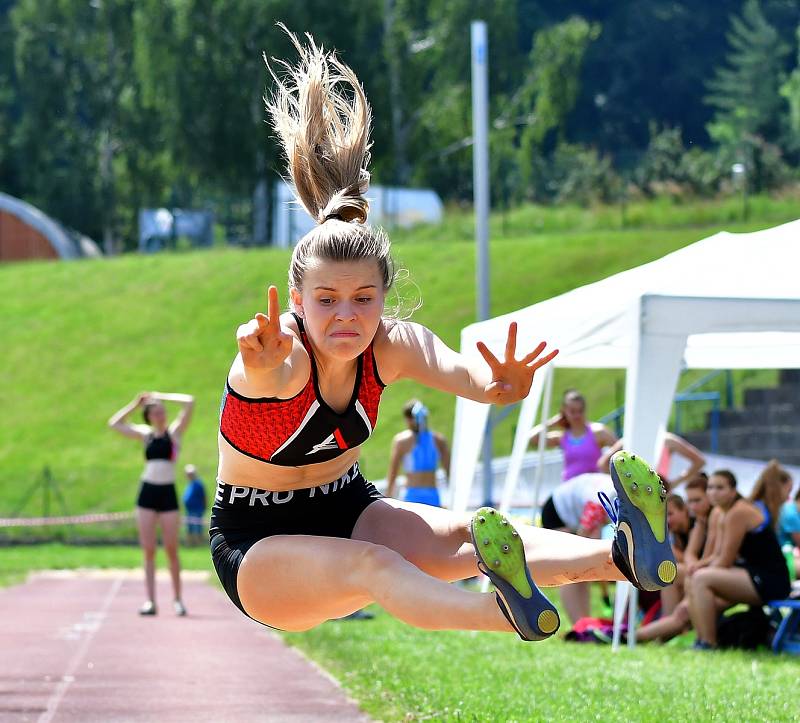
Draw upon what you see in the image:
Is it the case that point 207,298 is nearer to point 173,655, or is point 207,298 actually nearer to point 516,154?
point 516,154

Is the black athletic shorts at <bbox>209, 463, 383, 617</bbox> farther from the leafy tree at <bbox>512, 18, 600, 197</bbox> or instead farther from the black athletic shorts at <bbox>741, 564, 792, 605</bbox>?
the leafy tree at <bbox>512, 18, 600, 197</bbox>

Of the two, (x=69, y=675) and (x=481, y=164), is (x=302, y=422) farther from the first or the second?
(x=481, y=164)

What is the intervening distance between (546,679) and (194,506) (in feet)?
53.0

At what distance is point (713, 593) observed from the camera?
9.26 metres

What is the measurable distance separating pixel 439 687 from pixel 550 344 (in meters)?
2.60

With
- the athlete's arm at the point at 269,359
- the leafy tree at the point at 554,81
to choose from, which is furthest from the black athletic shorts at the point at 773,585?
the leafy tree at the point at 554,81

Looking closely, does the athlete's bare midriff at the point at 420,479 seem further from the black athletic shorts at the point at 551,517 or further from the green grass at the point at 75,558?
the green grass at the point at 75,558

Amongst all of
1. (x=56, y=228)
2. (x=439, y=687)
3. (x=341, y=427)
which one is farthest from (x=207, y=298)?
(x=341, y=427)

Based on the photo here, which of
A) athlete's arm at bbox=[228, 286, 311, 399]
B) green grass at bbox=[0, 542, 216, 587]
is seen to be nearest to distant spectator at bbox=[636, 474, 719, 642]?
athlete's arm at bbox=[228, 286, 311, 399]

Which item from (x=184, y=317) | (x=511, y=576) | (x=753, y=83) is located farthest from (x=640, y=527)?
(x=753, y=83)

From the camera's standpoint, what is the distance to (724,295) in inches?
318

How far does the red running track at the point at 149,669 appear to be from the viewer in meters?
7.30

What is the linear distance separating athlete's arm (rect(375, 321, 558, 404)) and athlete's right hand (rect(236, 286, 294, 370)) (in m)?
0.58

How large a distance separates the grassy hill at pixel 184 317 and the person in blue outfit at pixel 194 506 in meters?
2.95
